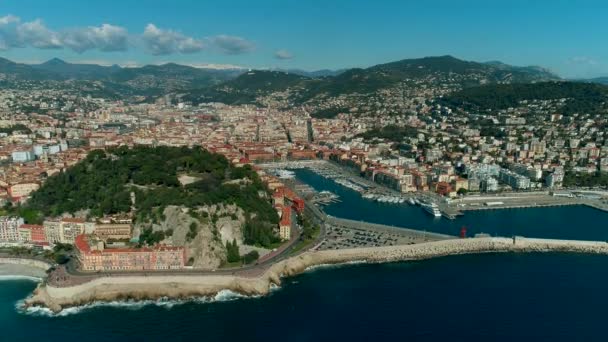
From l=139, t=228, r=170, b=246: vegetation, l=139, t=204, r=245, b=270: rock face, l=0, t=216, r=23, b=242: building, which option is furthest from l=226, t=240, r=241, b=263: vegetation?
l=0, t=216, r=23, b=242: building

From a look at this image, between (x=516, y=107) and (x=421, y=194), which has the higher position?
(x=516, y=107)

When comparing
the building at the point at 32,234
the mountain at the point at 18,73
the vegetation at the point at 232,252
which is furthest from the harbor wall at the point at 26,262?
the mountain at the point at 18,73

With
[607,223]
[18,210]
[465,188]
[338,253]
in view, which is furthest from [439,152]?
[18,210]

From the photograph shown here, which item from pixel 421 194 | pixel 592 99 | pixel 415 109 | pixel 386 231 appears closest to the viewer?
pixel 386 231

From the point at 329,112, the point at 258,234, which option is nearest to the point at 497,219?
the point at 258,234

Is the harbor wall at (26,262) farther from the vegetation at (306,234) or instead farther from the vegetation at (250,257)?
the vegetation at (306,234)

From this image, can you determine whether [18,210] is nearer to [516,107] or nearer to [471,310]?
[471,310]
